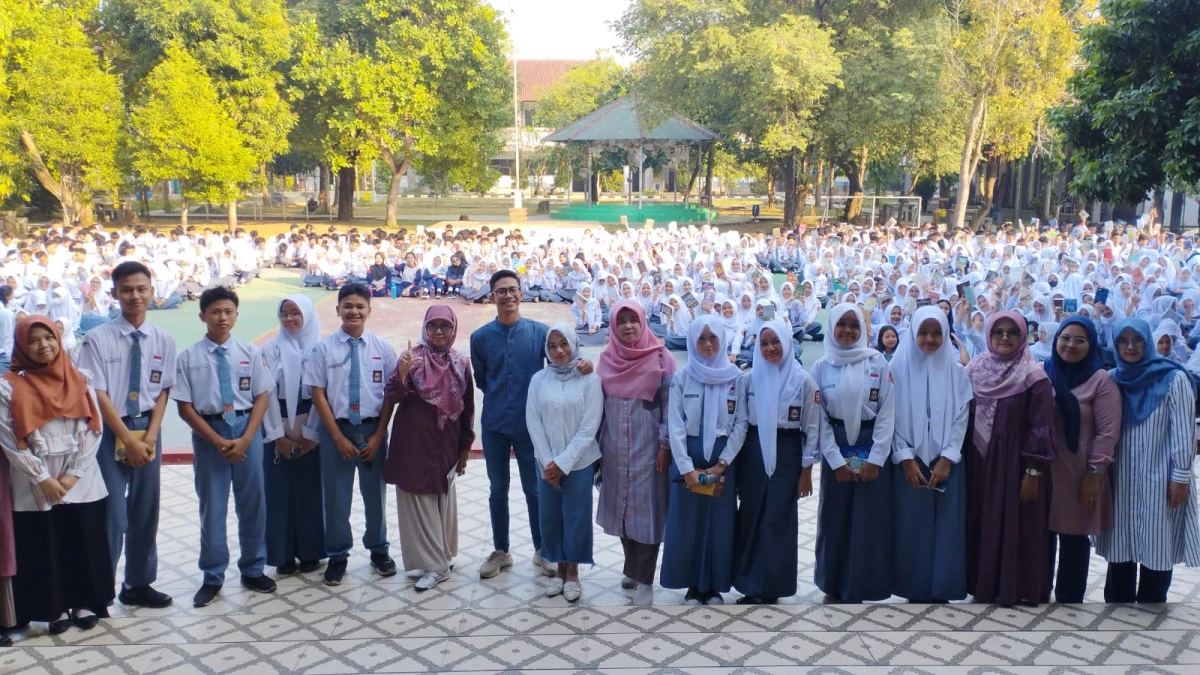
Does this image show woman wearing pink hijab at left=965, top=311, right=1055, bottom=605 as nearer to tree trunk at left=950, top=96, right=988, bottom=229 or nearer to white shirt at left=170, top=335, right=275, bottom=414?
white shirt at left=170, top=335, right=275, bottom=414

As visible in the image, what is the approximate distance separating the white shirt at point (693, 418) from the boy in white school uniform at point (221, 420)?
1.69 metres

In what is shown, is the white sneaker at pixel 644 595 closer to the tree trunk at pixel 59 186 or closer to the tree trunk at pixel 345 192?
the tree trunk at pixel 59 186

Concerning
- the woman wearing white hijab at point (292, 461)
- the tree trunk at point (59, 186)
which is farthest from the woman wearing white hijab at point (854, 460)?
the tree trunk at point (59, 186)

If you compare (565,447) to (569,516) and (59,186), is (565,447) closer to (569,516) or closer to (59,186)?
(569,516)

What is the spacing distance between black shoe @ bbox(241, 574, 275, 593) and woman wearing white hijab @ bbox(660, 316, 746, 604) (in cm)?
165

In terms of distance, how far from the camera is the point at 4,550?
3262 millimetres

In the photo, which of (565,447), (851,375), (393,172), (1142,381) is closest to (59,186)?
(393,172)

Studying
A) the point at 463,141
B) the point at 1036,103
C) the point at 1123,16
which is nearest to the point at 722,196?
the point at 463,141

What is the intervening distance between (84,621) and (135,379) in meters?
0.93

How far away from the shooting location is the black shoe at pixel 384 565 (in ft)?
13.4

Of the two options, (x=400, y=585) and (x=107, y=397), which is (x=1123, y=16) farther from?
(x=107, y=397)

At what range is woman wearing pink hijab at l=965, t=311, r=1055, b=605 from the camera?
3.60m

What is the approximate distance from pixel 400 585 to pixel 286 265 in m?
16.6

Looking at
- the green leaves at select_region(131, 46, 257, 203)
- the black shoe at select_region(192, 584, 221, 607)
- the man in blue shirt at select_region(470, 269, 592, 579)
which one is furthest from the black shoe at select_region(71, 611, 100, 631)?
the green leaves at select_region(131, 46, 257, 203)
